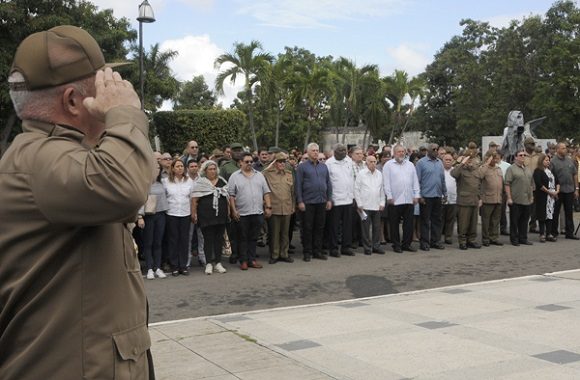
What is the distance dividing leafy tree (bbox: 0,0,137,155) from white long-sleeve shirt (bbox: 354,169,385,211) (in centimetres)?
1405

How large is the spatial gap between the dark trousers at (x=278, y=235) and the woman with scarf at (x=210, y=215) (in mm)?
1100

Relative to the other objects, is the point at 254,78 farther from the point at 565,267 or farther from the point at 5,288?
the point at 5,288

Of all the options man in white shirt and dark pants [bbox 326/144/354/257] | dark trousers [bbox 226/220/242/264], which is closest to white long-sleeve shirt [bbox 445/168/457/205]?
man in white shirt and dark pants [bbox 326/144/354/257]

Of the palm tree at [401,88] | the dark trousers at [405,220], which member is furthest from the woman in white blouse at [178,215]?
the palm tree at [401,88]

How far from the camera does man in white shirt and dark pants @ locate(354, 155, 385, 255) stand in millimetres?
12141

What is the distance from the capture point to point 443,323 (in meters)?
6.46

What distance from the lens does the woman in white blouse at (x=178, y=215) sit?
33.3 feet

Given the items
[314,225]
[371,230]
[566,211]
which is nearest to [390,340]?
[314,225]

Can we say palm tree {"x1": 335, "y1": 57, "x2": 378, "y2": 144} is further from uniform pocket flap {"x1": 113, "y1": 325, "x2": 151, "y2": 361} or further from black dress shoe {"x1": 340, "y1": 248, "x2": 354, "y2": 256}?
uniform pocket flap {"x1": 113, "y1": 325, "x2": 151, "y2": 361}

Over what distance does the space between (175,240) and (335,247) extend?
3.13m

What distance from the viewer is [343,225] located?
12203 millimetres

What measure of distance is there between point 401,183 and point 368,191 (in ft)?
2.33

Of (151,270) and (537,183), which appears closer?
(151,270)

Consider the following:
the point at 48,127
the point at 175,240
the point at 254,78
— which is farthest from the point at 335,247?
the point at 254,78
